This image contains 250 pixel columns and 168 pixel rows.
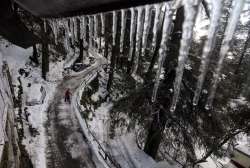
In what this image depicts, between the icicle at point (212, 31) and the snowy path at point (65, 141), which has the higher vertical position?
the icicle at point (212, 31)

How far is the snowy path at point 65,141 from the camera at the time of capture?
14539 mm

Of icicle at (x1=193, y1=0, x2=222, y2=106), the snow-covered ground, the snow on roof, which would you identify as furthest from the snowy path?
icicle at (x1=193, y1=0, x2=222, y2=106)

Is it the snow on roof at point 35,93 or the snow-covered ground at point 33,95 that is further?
the snow on roof at point 35,93

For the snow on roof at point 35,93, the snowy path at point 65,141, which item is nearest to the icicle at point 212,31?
the snowy path at point 65,141

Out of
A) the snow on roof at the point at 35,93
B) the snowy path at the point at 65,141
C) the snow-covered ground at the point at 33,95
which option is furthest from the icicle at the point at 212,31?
the snow on roof at the point at 35,93

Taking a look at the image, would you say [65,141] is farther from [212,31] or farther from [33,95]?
[212,31]

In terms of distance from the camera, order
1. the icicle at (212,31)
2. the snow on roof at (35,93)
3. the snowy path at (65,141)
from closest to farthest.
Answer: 1. the icicle at (212,31)
2. the snowy path at (65,141)
3. the snow on roof at (35,93)

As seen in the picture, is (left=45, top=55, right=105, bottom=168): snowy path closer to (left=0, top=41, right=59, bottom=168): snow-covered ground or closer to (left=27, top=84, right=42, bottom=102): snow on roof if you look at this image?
(left=0, top=41, right=59, bottom=168): snow-covered ground

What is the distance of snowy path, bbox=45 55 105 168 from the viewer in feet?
47.7

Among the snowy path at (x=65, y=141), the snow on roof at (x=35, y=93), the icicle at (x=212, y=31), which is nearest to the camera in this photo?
the icicle at (x=212, y=31)

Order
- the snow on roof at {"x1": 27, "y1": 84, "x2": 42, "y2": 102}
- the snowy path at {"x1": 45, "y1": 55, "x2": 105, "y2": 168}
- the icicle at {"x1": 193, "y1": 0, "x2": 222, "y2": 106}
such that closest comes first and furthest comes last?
the icicle at {"x1": 193, "y1": 0, "x2": 222, "y2": 106} → the snowy path at {"x1": 45, "y1": 55, "x2": 105, "y2": 168} → the snow on roof at {"x1": 27, "y1": 84, "x2": 42, "y2": 102}

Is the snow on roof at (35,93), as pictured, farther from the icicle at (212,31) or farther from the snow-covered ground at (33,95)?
the icicle at (212,31)

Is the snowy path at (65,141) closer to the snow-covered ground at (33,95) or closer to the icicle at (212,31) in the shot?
the snow-covered ground at (33,95)

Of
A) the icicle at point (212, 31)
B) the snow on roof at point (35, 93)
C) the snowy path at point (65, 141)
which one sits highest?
the icicle at point (212, 31)
